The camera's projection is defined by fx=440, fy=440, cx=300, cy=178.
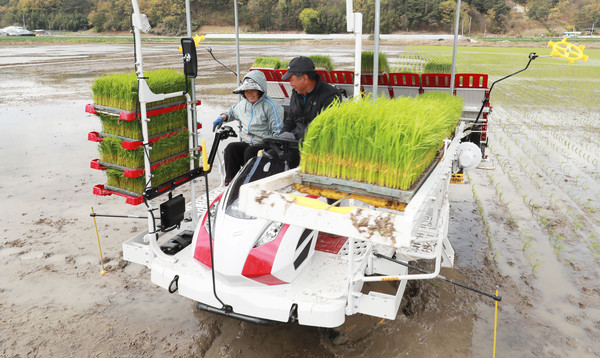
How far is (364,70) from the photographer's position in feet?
21.5

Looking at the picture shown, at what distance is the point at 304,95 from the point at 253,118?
590mm

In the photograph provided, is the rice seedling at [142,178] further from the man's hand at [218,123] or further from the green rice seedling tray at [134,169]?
the man's hand at [218,123]

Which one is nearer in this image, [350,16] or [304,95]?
[350,16]

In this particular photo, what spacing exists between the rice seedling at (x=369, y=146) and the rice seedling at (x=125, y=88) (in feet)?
5.71

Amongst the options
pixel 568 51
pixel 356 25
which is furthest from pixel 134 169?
pixel 568 51

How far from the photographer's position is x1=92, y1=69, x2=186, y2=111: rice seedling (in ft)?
12.1

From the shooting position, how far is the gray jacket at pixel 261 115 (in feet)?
14.7

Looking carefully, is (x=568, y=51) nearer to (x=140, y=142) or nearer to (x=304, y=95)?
(x=304, y=95)

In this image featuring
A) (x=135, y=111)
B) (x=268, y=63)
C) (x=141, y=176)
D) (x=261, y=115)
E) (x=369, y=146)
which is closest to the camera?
(x=369, y=146)

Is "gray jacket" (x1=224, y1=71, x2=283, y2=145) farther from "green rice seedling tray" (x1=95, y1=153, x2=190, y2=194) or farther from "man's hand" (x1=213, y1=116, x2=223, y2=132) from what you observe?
"green rice seedling tray" (x1=95, y1=153, x2=190, y2=194)

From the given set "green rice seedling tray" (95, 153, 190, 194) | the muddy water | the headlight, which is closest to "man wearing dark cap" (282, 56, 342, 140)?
the headlight

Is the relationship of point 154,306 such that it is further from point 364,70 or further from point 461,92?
point 461,92

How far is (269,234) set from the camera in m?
3.31

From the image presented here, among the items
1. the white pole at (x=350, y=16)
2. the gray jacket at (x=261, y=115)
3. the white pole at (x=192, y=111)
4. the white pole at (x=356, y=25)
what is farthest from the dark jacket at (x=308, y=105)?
the white pole at (x=192, y=111)
